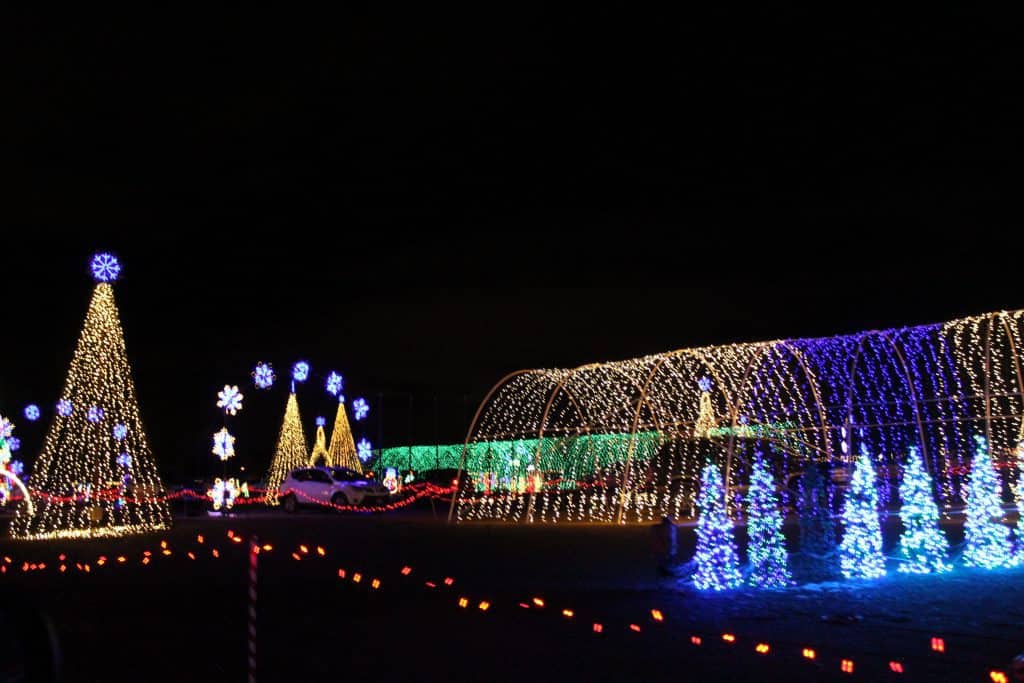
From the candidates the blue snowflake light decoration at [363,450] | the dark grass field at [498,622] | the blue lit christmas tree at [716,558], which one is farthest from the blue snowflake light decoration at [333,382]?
the blue snowflake light decoration at [363,450]

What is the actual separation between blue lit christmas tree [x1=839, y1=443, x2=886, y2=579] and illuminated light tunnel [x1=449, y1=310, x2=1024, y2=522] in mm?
799

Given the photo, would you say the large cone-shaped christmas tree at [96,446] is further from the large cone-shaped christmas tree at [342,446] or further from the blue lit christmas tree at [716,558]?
the large cone-shaped christmas tree at [342,446]

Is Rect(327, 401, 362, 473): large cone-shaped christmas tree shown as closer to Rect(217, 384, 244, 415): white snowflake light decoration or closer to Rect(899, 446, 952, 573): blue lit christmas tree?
Rect(217, 384, 244, 415): white snowflake light decoration

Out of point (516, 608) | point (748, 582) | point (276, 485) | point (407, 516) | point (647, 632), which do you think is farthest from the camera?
point (276, 485)

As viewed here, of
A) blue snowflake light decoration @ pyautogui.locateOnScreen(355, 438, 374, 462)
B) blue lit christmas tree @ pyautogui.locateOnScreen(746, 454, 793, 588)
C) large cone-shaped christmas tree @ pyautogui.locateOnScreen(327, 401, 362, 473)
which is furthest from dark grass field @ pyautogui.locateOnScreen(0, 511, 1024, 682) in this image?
blue snowflake light decoration @ pyautogui.locateOnScreen(355, 438, 374, 462)

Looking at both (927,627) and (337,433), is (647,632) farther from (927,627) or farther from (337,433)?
A: (337,433)

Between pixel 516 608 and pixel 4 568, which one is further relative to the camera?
pixel 4 568

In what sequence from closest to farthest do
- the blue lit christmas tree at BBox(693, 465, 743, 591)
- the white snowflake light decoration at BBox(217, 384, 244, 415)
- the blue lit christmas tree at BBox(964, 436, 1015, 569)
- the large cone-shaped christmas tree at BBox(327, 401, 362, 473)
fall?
the blue lit christmas tree at BBox(693, 465, 743, 591), the blue lit christmas tree at BBox(964, 436, 1015, 569), the white snowflake light decoration at BBox(217, 384, 244, 415), the large cone-shaped christmas tree at BBox(327, 401, 362, 473)

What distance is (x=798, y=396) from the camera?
1927cm

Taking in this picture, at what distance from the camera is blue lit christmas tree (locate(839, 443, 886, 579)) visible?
1095 cm

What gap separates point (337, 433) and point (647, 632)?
34406 millimetres

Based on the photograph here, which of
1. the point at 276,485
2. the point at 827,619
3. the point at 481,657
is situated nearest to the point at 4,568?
the point at 481,657

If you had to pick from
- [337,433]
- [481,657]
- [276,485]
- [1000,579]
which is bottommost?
[481,657]

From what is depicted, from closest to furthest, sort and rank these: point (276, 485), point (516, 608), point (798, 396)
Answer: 1. point (516, 608)
2. point (798, 396)
3. point (276, 485)
